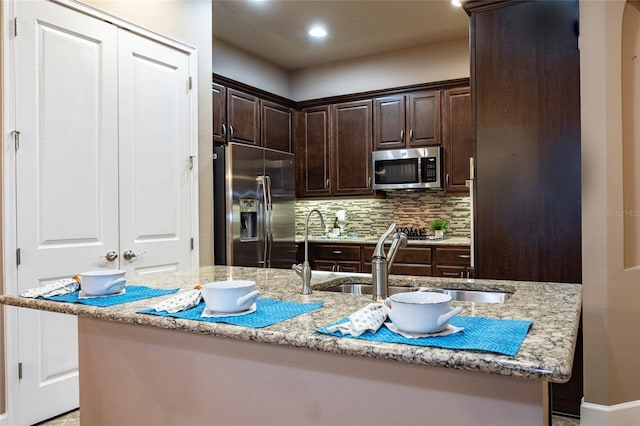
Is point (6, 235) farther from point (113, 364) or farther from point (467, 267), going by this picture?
point (467, 267)

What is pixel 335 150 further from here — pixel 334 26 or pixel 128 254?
pixel 128 254

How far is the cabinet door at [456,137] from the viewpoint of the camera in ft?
14.9

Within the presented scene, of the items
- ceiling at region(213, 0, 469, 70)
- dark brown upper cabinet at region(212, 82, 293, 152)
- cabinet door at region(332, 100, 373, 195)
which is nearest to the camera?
ceiling at region(213, 0, 469, 70)

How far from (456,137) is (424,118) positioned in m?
0.39

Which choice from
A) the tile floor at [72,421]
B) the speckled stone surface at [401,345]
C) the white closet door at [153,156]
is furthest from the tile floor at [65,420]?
the speckled stone surface at [401,345]

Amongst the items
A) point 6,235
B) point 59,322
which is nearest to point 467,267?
point 59,322

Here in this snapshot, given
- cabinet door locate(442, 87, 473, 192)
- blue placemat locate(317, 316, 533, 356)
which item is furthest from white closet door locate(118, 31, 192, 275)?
cabinet door locate(442, 87, 473, 192)

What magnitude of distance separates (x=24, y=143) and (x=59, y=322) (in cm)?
101

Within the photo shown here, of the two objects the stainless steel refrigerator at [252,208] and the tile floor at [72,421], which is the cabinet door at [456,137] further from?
the tile floor at [72,421]

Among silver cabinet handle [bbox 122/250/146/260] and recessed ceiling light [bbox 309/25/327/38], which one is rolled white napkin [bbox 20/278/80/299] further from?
recessed ceiling light [bbox 309/25/327/38]

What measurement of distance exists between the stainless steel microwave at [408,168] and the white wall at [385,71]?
803mm

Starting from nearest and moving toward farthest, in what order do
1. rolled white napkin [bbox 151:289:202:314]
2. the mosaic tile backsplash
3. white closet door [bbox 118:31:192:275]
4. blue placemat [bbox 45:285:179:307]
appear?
rolled white napkin [bbox 151:289:202:314]
blue placemat [bbox 45:285:179:307]
white closet door [bbox 118:31:192:275]
the mosaic tile backsplash

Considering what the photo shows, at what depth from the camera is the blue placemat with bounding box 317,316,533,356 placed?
Answer: 962mm

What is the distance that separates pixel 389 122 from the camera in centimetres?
495
